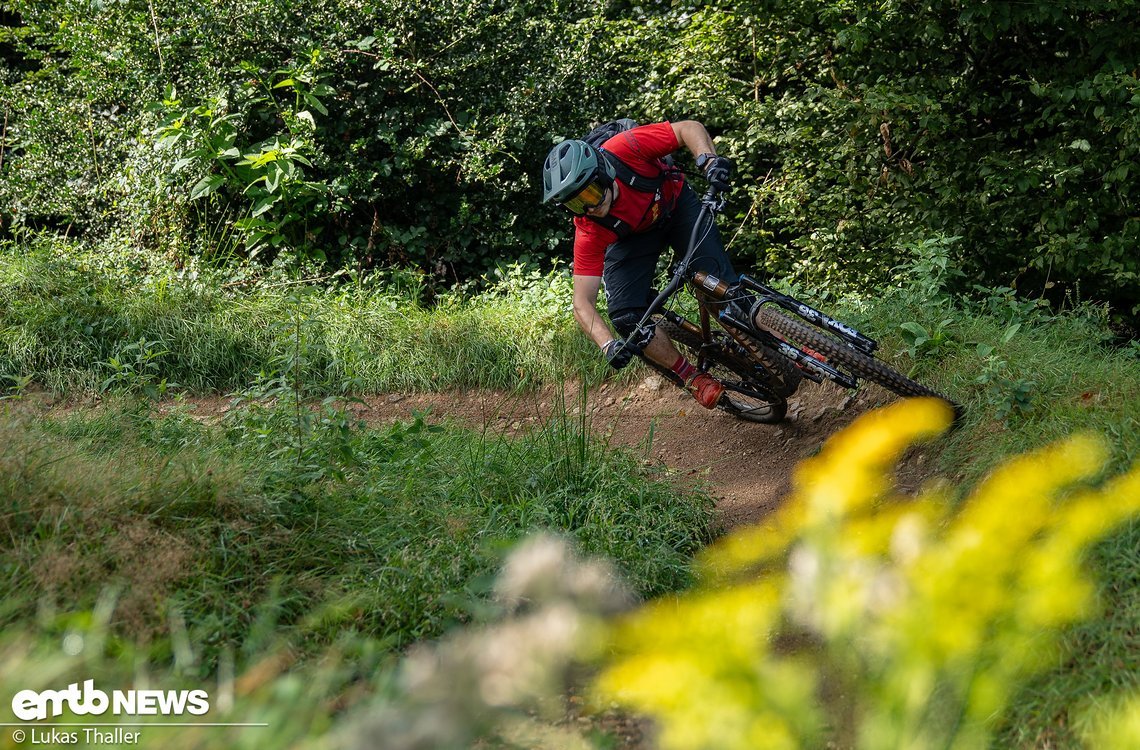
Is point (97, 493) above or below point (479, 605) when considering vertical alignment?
above

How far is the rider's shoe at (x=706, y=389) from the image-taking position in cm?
527

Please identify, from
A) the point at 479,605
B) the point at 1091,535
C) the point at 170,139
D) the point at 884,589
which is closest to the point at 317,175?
the point at 170,139

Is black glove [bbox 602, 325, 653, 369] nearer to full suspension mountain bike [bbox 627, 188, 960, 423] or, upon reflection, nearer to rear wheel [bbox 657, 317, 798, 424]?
full suspension mountain bike [bbox 627, 188, 960, 423]

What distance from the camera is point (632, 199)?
5270 mm

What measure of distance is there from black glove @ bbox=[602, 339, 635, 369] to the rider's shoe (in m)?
0.43

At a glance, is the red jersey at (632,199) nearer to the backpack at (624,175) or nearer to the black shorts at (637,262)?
the backpack at (624,175)

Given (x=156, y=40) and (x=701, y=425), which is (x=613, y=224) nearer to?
(x=701, y=425)

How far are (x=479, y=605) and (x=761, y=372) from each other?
2.65m

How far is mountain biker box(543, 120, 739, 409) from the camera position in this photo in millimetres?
4961

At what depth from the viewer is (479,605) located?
3291 mm

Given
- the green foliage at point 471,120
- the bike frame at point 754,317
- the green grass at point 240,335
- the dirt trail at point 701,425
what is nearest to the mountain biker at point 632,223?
the bike frame at point 754,317

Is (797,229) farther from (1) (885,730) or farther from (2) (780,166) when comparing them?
(1) (885,730)

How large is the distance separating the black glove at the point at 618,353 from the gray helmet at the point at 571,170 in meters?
0.82

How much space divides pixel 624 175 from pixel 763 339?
116 cm
